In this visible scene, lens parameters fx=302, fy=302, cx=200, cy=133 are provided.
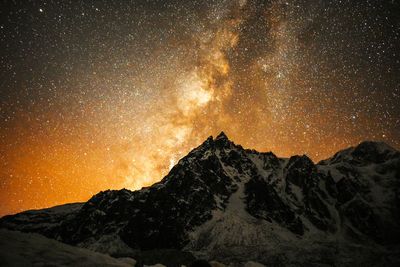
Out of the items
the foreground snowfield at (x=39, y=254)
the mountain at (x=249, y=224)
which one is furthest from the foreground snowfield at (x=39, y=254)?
the mountain at (x=249, y=224)

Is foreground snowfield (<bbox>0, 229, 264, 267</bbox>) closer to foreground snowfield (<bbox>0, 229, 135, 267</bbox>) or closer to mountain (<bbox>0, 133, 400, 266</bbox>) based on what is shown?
foreground snowfield (<bbox>0, 229, 135, 267</bbox>)

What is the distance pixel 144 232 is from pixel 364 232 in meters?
122

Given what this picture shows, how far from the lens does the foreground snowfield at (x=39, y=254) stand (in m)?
9.03

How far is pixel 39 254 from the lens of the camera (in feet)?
32.1

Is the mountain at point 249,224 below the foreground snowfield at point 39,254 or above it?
above

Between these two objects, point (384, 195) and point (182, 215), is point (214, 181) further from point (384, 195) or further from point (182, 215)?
point (384, 195)

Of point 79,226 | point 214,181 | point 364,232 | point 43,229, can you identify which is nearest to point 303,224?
point 364,232

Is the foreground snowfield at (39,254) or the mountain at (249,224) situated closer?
the foreground snowfield at (39,254)

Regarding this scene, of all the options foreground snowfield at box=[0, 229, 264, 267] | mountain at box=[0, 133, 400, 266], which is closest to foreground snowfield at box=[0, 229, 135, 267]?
foreground snowfield at box=[0, 229, 264, 267]

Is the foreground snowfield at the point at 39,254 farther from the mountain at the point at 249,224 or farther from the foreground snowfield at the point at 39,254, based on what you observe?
the mountain at the point at 249,224

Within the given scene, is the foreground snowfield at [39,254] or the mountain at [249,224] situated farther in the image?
the mountain at [249,224]

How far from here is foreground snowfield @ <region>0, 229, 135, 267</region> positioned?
9028 millimetres

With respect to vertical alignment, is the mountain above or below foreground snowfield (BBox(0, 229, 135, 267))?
above

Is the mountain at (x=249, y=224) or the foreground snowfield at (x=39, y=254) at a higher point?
the mountain at (x=249, y=224)
